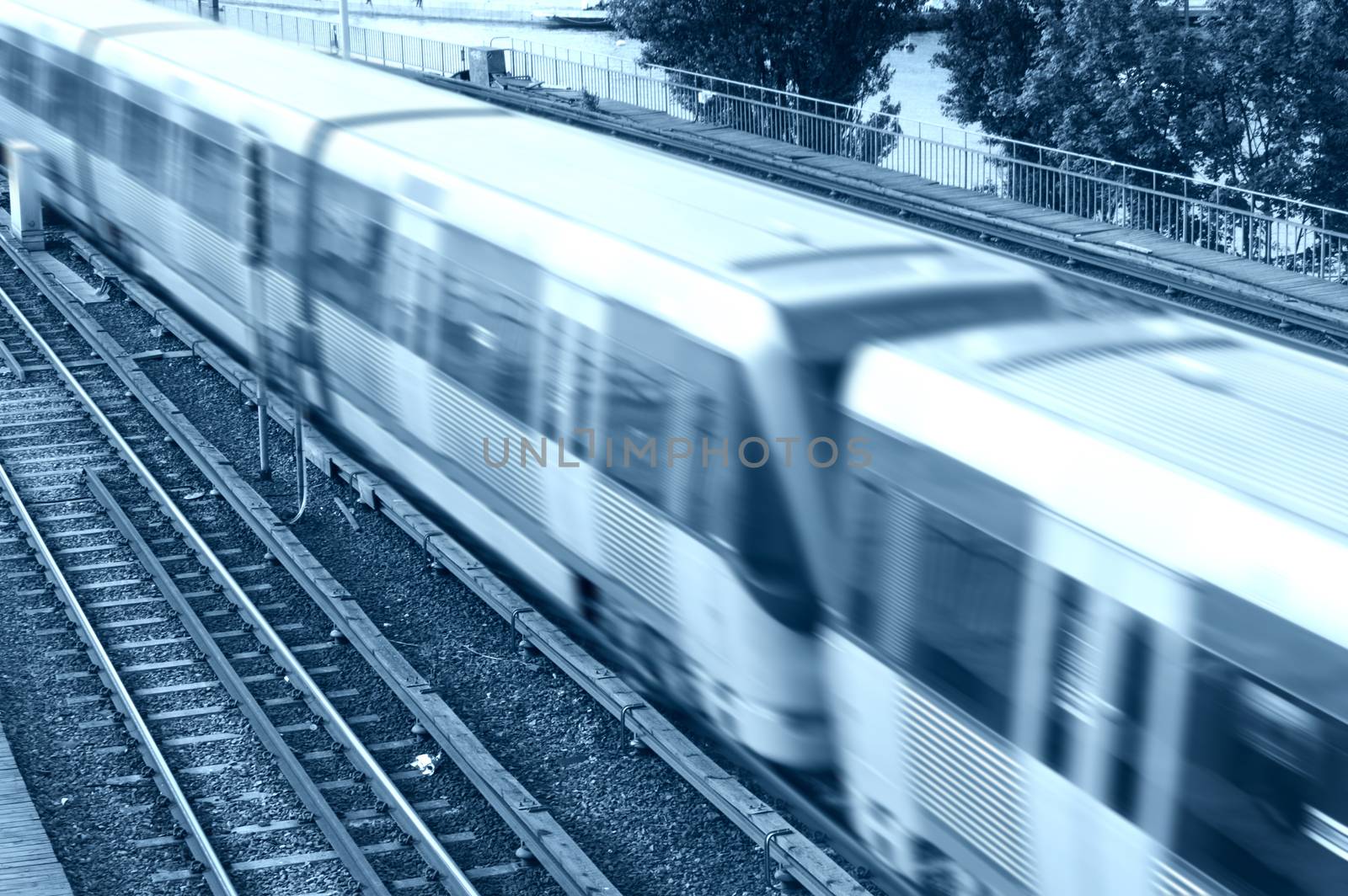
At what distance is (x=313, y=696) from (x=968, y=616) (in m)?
5.20

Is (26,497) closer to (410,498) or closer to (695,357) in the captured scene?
(410,498)

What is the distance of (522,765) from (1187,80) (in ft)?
63.6

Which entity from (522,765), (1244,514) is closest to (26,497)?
(522,765)

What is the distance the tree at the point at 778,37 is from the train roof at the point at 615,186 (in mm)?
16855

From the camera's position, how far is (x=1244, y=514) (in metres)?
4.87

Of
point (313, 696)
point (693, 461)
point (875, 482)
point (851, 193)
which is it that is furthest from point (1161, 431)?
point (851, 193)

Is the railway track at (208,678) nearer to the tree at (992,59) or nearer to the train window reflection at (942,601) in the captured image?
the train window reflection at (942,601)

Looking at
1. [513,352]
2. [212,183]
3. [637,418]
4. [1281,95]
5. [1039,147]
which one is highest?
[1281,95]

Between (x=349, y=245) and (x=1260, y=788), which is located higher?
(x=349, y=245)

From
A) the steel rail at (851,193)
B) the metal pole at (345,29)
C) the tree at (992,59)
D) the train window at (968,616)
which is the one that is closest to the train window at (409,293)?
the steel rail at (851,193)

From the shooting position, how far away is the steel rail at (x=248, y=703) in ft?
26.8

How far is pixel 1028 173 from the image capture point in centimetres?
2375

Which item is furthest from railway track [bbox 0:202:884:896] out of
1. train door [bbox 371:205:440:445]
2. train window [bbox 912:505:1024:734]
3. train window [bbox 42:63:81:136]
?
train window [bbox 42:63:81:136]

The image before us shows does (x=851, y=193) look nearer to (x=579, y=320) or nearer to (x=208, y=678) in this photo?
(x=208, y=678)
